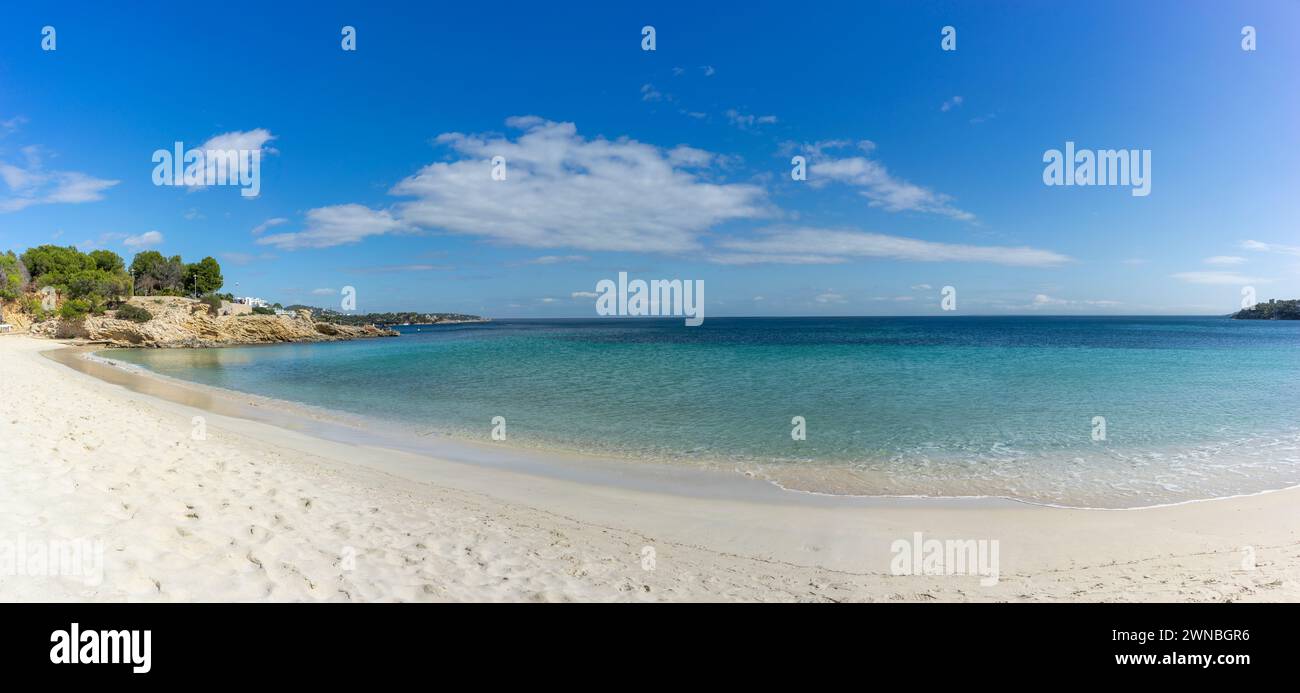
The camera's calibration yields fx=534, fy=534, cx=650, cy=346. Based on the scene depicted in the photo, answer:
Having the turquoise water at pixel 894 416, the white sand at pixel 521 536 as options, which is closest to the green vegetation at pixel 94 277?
the turquoise water at pixel 894 416

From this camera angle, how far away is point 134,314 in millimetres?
64750

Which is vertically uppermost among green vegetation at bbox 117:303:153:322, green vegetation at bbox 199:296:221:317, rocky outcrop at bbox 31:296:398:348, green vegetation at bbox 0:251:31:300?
green vegetation at bbox 0:251:31:300

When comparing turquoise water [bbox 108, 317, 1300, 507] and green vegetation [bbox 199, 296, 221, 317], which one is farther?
green vegetation [bbox 199, 296, 221, 317]

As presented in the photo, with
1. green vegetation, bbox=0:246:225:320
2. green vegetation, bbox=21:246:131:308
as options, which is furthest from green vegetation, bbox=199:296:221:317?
green vegetation, bbox=21:246:131:308

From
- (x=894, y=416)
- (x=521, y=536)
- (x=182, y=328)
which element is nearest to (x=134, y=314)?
(x=182, y=328)

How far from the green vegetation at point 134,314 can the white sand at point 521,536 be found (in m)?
73.7

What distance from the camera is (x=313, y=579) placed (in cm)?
483

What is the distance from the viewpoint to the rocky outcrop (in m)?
57.8

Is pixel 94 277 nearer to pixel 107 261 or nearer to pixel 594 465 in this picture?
pixel 107 261

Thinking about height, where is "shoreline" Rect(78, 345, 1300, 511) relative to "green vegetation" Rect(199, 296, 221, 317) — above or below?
below

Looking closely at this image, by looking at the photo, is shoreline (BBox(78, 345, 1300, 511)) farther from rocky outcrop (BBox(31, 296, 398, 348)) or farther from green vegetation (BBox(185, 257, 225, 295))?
green vegetation (BBox(185, 257, 225, 295))

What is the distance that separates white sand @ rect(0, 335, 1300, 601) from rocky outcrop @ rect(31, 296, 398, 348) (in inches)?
2518
